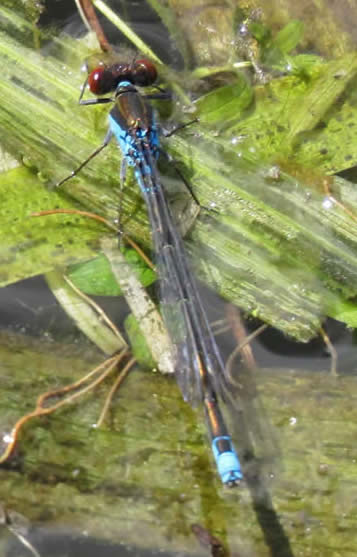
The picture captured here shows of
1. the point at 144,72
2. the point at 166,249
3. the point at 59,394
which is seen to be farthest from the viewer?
the point at 144,72

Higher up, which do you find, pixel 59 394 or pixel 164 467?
pixel 59 394

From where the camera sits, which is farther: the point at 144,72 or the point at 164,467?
the point at 144,72

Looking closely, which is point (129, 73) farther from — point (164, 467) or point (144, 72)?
point (164, 467)

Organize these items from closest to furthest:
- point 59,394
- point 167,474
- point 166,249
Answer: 1. point 167,474
2. point 59,394
3. point 166,249

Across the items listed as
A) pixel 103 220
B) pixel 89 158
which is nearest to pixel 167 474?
pixel 103 220

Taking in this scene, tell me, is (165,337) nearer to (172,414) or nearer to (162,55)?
(172,414)

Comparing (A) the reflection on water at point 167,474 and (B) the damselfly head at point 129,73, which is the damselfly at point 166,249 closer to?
(B) the damselfly head at point 129,73

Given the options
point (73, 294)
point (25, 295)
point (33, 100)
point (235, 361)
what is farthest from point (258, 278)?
point (33, 100)
